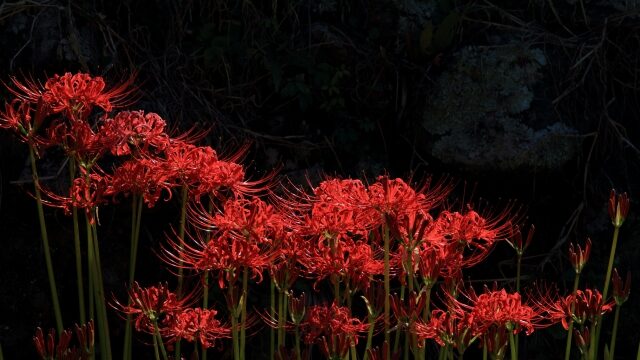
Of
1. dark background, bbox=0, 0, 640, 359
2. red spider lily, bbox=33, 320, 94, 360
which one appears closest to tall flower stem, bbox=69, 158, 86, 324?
red spider lily, bbox=33, 320, 94, 360

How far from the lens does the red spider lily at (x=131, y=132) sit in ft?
7.74

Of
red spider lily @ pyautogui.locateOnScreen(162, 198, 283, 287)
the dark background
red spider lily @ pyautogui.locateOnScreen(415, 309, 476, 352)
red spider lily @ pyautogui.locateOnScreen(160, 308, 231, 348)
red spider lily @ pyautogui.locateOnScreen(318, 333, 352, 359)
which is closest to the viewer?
red spider lily @ pyautogui.locateOnScreen(318, 333, 352, 359)

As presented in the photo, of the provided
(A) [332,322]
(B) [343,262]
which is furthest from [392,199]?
(A) [332,322]

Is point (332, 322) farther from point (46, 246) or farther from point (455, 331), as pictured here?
point (46, 246)

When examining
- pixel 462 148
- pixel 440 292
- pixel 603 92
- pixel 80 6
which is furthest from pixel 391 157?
pixel 80 6

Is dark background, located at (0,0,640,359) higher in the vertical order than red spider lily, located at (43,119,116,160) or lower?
lower

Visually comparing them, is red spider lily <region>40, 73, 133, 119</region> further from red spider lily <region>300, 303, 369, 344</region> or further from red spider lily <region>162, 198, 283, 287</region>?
red spider lily <region>300, 303, 369, 344</region>

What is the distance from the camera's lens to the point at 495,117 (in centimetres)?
415

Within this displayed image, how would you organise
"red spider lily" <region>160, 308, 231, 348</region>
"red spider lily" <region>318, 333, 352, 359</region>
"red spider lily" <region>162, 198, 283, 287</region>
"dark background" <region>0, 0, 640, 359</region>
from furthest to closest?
"dark background" <region>0, 0, 640, 359</region> < "red spider lily" <region>160, 308, 231, 348</region> < "red spider lily" <region>162, 198, 283, 287</region> < "red spider lily" <region>318, 333, 352, 359</region>

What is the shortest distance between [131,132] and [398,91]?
6.88 ft

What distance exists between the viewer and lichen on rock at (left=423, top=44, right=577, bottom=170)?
13.4 ft

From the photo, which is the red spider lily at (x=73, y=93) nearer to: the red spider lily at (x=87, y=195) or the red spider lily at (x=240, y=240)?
the red spider lily at (x=87, y=195)

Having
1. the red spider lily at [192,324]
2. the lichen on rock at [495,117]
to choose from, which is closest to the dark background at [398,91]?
the lichen on rock at [495,117]

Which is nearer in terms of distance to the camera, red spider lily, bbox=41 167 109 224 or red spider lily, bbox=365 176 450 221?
red spider lily, bbox=365 176 450 221
